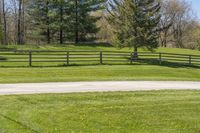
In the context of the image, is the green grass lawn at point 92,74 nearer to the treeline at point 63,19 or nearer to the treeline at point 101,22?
the treeline at point 101,22

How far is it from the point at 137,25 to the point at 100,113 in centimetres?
2839

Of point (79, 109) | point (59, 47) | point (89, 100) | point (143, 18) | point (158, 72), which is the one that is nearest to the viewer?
point (79, 109)

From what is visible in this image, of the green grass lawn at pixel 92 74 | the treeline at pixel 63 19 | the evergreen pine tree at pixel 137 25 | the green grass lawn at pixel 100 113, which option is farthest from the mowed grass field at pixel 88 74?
the treeline at pixel 63 19

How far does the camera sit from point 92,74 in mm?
28469

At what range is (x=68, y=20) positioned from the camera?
2515 inches

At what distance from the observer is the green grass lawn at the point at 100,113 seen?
1208cm

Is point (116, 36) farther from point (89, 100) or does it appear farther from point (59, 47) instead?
point (89, 100)

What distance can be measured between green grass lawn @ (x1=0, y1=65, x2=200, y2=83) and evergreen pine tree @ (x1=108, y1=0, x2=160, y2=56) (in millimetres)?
7866

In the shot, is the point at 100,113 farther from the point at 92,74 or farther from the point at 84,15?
the point at 84,15

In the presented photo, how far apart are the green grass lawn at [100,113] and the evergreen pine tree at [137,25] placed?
24.2 m

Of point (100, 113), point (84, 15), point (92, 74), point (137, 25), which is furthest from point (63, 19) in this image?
point (100, 113)

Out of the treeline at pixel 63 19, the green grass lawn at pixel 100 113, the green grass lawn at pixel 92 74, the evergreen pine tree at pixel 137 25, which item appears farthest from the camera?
the treeline at pixel 63 19

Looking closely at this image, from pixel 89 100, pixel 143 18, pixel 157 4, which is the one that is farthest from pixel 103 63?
pixel 89 100

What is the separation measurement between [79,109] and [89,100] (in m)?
1.63
